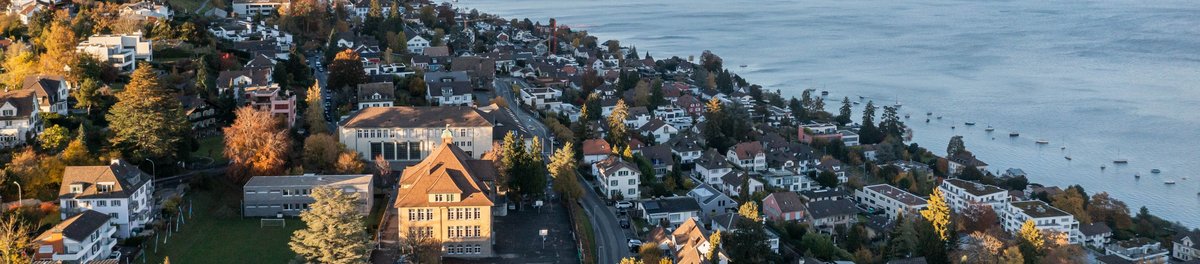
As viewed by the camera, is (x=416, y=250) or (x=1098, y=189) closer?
(x=416, y=250)

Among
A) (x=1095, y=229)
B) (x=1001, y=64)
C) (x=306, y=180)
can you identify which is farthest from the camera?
(x=1001, y=64)

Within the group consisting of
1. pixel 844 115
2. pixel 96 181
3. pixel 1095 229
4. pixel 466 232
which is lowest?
pixel 1095 229

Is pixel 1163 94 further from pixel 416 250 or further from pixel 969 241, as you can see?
pixel 416 250

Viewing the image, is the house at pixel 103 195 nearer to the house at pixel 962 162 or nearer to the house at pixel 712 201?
the house at pixel 712 201

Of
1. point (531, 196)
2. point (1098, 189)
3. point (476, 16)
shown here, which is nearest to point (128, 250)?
point (531, 196)

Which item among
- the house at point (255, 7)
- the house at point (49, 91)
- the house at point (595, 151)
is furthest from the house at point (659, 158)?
the house at point (255, 7)

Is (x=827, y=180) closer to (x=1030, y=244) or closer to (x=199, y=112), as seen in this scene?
(x=1030, y=244)

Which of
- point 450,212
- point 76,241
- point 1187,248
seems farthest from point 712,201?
point 76,241
